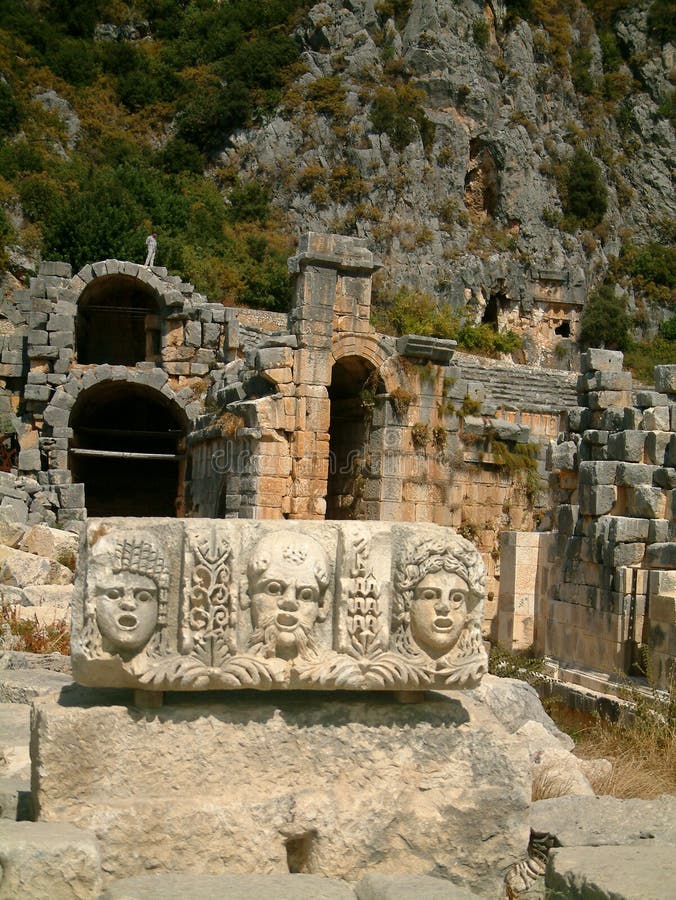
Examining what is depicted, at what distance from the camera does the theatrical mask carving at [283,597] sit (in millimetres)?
4133

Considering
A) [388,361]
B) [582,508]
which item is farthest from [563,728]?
[388,361]

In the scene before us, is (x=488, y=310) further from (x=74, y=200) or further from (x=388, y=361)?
(x=388, y=361)

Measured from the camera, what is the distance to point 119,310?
24047 mm

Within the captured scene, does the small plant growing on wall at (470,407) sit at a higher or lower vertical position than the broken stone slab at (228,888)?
higher

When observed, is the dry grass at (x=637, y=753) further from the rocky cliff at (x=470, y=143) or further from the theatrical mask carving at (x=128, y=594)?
the rocky cliff at (x=470, y=143)

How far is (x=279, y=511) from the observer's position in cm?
1455

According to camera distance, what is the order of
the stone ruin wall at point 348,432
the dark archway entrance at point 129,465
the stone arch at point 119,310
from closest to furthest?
the stone ruin wall at point 348,432 → the stone arch at point 119,310 → the dark archway entrance at point 129,465

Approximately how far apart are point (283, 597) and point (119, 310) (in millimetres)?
20846

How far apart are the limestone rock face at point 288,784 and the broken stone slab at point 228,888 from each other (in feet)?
0.55

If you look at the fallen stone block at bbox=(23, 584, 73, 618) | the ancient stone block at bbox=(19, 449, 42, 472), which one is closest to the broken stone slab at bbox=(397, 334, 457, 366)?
the fallen stone block at bbox=(23, 584, 73, 618)

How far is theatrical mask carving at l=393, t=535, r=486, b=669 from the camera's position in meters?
4.26

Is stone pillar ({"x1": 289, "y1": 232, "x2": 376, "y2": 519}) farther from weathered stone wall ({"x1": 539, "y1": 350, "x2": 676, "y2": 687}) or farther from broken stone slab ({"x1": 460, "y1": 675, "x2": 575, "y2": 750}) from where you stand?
broken stone slab ({"x1": 460, "y1": 675, "x2": 575, "y2": 750})

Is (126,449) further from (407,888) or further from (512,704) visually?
(407,888)

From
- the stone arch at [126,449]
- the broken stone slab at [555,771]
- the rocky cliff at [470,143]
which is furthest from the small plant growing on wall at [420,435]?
the rocky cliff at [470,143]
